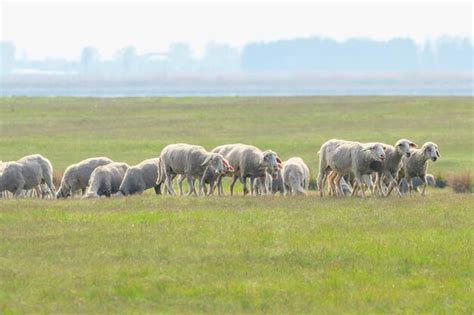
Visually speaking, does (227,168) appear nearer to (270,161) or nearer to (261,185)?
(270,161)

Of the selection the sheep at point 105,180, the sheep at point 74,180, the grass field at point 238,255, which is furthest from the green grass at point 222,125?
the grass field at point 238,255

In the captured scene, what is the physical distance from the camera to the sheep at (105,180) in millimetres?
33750

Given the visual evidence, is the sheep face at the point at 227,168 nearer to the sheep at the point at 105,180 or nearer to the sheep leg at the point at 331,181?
the sheep leg at the point at 331,181

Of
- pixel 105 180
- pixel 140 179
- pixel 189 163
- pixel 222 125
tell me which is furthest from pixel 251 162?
pixel 222 125

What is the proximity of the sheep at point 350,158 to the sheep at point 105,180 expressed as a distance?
16.3 feet

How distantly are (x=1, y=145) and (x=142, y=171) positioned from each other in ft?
70.3

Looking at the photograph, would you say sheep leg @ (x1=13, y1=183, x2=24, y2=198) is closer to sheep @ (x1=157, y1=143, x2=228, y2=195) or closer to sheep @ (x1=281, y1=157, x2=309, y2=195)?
sheep @ (x1=157, y1=143, x2=228, y2=195)

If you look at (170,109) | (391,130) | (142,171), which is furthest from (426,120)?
(142,171)

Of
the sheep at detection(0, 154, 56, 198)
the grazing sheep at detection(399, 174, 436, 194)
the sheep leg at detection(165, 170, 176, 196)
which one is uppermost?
the sheep at detection(0, 154, 56, 198)

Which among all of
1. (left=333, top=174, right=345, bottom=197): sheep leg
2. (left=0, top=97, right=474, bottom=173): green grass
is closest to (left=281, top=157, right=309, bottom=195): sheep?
(left=333, top=174, right=345, bottom=197): sheep leg

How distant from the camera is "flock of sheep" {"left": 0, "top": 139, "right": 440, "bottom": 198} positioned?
32656 mm

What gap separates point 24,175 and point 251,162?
5.49 m

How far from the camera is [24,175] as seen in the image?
110ft

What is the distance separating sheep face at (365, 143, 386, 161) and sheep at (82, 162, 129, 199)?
21.0 ft
